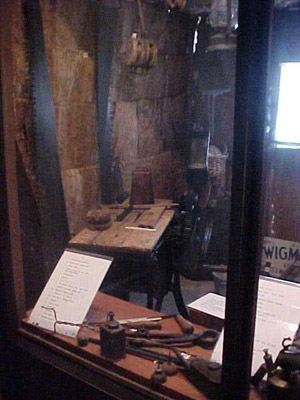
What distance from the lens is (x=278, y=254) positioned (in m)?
3.17

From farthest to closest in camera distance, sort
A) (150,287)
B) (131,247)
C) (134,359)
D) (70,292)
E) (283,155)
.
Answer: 1. (283,155)
2. (150,287)
3. (131,247)
4. (70,292)
5. (134,359)

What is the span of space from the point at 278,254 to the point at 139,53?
1.58 meters

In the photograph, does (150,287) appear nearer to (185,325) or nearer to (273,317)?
(185,325)

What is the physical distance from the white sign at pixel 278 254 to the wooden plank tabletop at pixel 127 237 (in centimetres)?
102

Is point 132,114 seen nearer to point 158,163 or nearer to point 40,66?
point 158,163

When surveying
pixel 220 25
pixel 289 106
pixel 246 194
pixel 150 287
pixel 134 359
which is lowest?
pixel 150 287

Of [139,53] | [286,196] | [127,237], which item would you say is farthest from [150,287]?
[286,196]

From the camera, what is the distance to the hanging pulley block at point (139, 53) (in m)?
2.48

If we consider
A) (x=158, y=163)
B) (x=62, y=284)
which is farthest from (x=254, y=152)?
(x=158, y=163)

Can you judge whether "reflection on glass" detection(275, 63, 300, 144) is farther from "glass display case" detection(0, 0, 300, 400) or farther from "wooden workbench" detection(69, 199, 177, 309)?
"wooden workbench" detection(69, 199, 177, 309)

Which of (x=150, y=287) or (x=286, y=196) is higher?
(x=286, y=196)

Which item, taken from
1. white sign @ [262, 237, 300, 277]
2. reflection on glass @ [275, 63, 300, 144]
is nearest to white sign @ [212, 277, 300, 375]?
white sign @ [262, 237, 300, 277]

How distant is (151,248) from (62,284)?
826mm

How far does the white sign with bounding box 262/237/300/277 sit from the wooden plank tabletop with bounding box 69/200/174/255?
3.35ft
